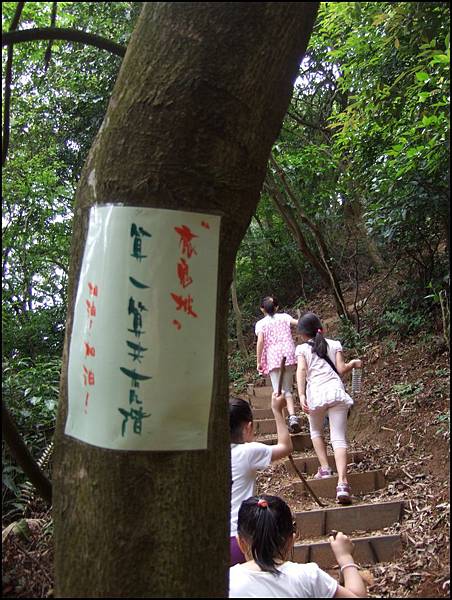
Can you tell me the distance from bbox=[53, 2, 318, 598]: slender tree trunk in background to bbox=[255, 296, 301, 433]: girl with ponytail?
536 centimetres

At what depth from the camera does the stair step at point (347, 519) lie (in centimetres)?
466

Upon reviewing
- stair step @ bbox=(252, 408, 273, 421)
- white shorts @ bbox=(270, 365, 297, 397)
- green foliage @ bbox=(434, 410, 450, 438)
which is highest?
white shorts @ bbox=(270, 365, 297, 397)

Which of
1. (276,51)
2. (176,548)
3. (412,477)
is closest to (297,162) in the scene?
(412,477)

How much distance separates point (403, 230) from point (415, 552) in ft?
15.2

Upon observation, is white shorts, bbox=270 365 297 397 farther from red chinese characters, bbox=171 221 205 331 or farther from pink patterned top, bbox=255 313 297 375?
red chinese characters, bbox=171 221 205 331

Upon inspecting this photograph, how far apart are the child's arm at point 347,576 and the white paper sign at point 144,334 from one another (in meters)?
1.18

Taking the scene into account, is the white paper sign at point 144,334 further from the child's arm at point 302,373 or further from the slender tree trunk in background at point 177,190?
the child's arm at point 302,373

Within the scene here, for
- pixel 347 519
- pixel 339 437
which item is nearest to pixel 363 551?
pixel 347 519

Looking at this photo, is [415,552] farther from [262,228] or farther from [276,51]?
[262,228]

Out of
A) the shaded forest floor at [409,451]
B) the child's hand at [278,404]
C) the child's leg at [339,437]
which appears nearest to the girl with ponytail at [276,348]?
the shaded forest floor at [409,451]

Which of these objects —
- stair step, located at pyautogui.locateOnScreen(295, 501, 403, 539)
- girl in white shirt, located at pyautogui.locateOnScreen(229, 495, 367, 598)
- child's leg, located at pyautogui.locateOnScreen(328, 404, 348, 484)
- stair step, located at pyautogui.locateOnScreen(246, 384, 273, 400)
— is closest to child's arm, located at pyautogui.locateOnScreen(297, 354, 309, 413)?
child's leg, located at pyautogui.locateOnScreen(328, 404, 348, 484)

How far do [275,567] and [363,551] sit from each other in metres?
1.90

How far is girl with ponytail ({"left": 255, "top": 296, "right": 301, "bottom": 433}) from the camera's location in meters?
7.40

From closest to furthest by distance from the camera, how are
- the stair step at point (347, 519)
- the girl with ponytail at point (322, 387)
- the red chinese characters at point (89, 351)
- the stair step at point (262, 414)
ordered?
the red chinese characters at point (89, 351) → the stair step at point (347, 519) → the girl with ponytail at point (322, 387) → the stair step at point (262, 414)
